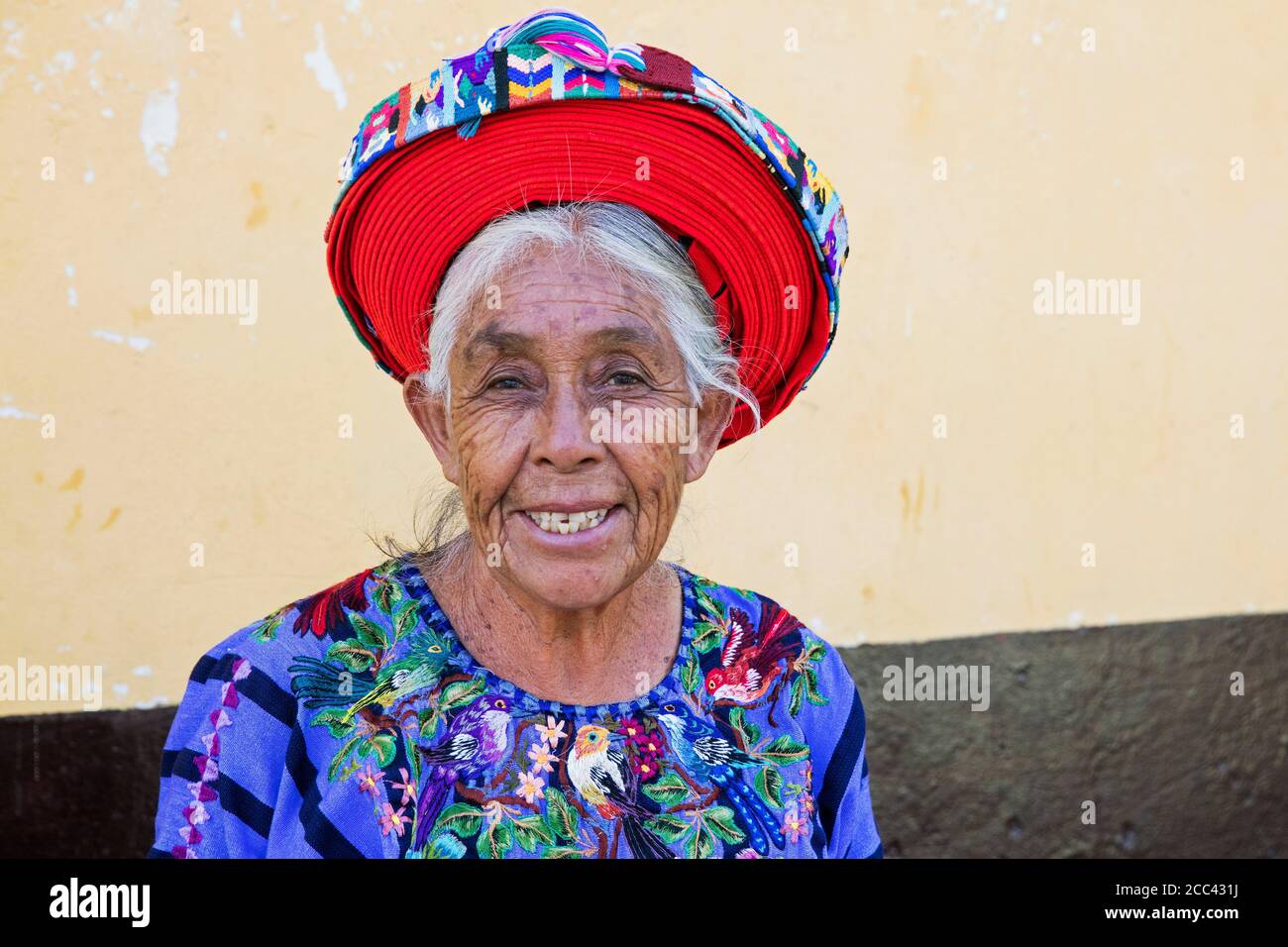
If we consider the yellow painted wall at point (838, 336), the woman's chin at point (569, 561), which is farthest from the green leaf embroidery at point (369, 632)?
the yellow painted wall at point (838, 336)

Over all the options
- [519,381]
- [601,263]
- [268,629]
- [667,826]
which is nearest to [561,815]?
[667,826]

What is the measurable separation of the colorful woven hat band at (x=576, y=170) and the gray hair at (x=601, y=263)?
0.07 ft

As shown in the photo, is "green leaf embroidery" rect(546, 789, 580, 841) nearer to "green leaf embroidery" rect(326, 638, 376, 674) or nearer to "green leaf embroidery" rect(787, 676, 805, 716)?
"green leaf embroidery" rect(326, 638, 376, 674)

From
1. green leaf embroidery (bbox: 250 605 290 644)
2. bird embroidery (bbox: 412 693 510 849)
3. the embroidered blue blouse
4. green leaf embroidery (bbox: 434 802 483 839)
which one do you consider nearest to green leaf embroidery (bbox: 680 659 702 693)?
the embroidered blue blouse

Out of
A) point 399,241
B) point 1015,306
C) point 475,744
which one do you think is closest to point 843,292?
point 1015,306

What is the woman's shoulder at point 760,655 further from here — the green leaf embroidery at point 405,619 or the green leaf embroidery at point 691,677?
the green leaf embroidery at point 405,619

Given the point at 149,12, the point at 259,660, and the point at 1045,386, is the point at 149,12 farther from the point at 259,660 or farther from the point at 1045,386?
the point at 1045,386

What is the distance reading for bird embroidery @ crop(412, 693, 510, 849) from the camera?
1.90 m

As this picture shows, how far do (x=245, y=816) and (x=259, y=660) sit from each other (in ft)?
0.76

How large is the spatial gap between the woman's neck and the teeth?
0.17 meters

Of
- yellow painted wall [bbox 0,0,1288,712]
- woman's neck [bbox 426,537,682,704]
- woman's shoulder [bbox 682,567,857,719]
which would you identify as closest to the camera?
woman's neck [bbox 426,537,682,704]

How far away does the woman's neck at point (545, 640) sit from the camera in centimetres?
211

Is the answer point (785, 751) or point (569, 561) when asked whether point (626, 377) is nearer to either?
point (569, 561)
